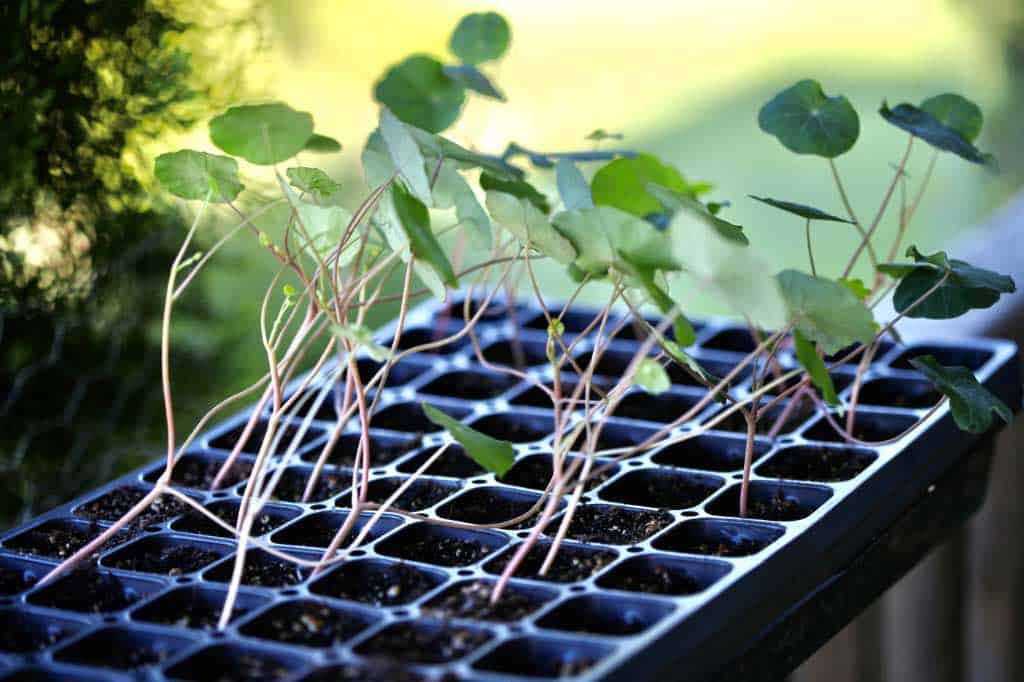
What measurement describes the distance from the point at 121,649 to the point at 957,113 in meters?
0.74

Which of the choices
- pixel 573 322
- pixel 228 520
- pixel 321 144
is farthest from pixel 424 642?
pixel 573 322

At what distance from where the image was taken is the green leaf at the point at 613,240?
0.59 meters

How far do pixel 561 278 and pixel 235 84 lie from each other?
1531 mm

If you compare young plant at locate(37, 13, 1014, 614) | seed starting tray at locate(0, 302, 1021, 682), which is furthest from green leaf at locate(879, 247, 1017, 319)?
seed starting tray at locate(0, 302, 1021, 682)

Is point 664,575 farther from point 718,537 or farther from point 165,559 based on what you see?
point 165,559

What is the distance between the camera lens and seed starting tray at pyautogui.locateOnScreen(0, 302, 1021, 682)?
575 mm

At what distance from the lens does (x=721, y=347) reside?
3.93 feet

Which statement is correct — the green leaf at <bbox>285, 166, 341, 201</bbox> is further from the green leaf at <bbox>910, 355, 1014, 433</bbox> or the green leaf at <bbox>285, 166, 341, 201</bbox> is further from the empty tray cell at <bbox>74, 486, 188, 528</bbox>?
the green leaf at <bbox>910, 355, 1014, 433</bbox>

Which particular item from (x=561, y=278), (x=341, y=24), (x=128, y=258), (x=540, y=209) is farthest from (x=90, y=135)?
(x=561, y=278)

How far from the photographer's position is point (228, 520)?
0.81 metres

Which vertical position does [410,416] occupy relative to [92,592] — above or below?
above

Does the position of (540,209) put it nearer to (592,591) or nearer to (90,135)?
(592,591)

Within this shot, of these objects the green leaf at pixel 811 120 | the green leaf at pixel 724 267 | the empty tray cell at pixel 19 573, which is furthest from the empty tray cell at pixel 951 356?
the empty tray cell at pixel 19 573

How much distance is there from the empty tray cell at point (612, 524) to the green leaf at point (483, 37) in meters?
0.43
